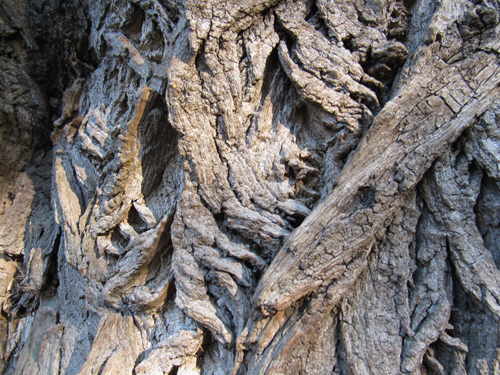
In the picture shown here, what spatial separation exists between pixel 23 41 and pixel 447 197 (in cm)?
563

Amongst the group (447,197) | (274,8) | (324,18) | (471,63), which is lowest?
(447,197)

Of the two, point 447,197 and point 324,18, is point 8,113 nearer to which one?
point 324,18

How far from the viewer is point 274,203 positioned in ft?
8.27

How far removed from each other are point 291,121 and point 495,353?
7.68ft

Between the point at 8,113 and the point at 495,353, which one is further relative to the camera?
the point at 8,113

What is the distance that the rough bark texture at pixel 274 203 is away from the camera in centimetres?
208

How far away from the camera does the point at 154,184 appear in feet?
10.2

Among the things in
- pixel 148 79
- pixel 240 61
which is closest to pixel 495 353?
pixel 240 61

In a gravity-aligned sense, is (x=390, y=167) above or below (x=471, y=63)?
below

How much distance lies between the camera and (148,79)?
10.4ft

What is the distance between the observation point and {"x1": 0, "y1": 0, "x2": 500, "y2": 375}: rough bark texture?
6.83 ft

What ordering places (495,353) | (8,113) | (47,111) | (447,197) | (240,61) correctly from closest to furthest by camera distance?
(495,353)
(447,197)
(240,61)
(8,113)
(47,111)

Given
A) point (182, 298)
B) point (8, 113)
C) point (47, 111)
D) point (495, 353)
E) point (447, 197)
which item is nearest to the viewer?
point (495, 353)

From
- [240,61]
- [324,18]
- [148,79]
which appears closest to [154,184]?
[148,79]
